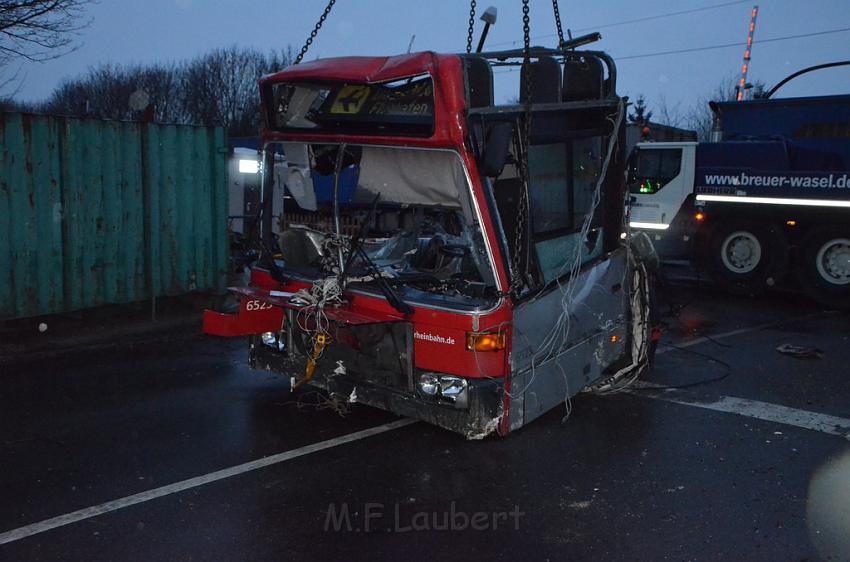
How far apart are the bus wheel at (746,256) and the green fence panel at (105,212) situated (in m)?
7.96

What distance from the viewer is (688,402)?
664 cm

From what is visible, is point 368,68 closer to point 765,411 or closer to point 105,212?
point 765,411

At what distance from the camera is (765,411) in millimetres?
6367

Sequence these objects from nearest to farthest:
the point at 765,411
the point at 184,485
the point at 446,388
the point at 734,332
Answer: the point at 184,485 → the point at 446,388 → the point at 765,411 → the point at 734,332

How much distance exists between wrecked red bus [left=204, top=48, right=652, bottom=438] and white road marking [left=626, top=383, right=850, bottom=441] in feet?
1.78

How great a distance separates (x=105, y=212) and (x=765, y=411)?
767 centimetres

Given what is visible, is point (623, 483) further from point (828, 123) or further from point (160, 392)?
point (828, 123)

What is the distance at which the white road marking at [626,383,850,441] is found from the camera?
19.6ft

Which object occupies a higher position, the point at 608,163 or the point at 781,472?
the point at 608,163

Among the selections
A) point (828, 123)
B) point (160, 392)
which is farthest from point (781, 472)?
point (828, 123)

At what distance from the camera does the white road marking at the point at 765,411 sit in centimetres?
598

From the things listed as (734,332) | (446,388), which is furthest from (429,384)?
(734,332)

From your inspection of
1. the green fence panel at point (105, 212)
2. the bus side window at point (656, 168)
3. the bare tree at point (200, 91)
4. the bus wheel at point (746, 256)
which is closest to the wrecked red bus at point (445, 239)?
the green fence panel at point (105, 212)

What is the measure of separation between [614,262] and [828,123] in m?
9.00
